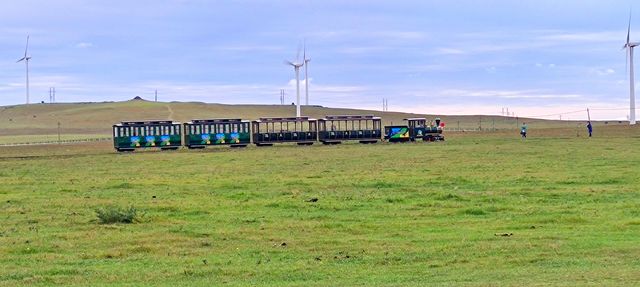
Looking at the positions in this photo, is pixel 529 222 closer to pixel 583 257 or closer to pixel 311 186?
pixel 583 257

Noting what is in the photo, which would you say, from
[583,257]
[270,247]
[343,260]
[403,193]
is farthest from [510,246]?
[403,193]

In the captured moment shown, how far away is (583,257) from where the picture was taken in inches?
715

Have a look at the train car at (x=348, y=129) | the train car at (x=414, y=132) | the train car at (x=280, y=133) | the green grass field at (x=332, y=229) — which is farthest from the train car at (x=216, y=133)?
the green grass field at (x=332, y=229)

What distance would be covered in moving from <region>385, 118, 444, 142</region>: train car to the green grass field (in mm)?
56607

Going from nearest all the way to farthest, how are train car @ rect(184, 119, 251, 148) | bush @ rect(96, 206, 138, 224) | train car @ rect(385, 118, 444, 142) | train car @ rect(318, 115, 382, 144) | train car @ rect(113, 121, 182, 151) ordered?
bush @ rect(96, 206, 138, 224)
train car @ rect(113, 121, 182, 151)
train car @ rect(184, 119, 251, 148)
train car @ rect(318, 115, 382, 144)
train car @ rect(385, 118, 444, 142)

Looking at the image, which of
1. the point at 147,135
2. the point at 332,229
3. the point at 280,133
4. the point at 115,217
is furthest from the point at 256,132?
the point at 332,229

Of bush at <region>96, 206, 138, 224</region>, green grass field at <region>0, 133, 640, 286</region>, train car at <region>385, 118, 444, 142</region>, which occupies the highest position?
train car at <region>385, 118, 444, 142</region>

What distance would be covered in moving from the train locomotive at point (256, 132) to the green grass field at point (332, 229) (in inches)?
1936

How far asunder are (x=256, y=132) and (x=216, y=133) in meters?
4.08

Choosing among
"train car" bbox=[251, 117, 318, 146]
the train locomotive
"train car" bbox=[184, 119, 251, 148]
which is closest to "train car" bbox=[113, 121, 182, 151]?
the train locomotive

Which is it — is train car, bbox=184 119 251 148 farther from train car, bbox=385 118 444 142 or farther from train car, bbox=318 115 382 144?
train car, bbox=385 118 444 142

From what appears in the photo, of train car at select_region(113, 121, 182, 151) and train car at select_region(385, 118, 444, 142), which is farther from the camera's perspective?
train car at select_region(385, 118, 444, 142)

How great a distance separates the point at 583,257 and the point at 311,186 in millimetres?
20639

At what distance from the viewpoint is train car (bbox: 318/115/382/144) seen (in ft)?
335
